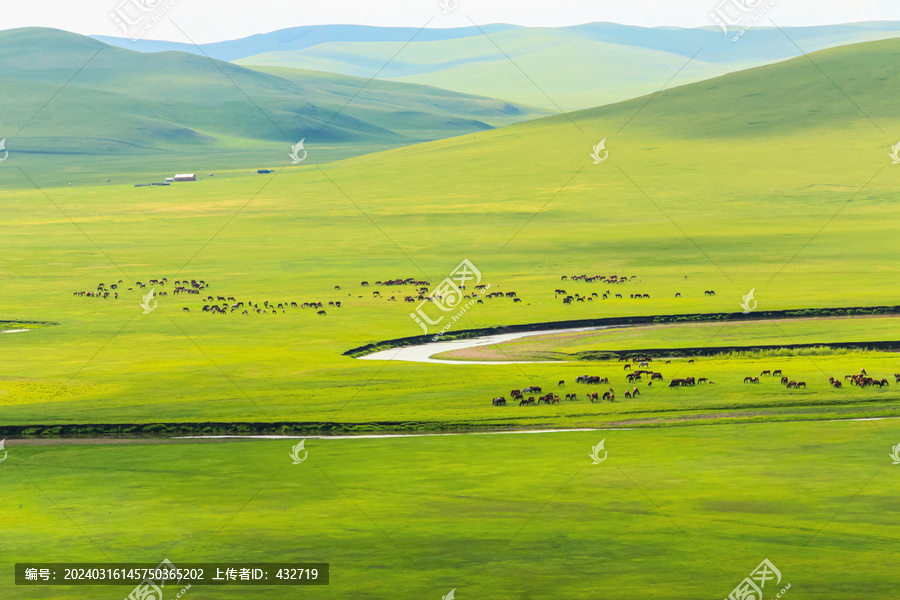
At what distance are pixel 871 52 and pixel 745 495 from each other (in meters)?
133

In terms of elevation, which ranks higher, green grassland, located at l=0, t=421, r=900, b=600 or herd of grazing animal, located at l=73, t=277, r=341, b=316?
herd of grazing animal, located at l=73, t=277, r=341, b=316

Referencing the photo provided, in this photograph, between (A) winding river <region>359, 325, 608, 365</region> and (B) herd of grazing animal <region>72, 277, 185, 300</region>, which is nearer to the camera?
(A) winding river <region>359, 325, 608, 365</region>

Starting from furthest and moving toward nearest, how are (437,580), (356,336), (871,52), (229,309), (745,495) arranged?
1. (871,52)
2. (229,309)
3. (356,336)
4. (745,495)
5. (437,580)

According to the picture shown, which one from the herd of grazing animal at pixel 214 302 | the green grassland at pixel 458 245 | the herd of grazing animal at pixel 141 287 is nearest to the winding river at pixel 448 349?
the green grassland at pixel 458 245

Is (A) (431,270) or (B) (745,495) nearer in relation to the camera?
(B) (745,495)

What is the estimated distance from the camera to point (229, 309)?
61.5m

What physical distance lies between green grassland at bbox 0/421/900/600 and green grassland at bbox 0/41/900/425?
4.60 meters

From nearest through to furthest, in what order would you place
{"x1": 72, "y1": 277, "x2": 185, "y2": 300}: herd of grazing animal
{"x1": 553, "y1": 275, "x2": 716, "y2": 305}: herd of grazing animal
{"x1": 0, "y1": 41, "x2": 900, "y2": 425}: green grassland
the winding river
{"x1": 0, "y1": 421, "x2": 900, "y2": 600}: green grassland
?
{"x1": 0, "y1": 421, "x2": 900, "y2": 600}: green grassland
{"x1": 0, "y1": 41, "x2": 900, "y2": 425}: green grassland
the winding river
{"x1": 553, "y1": 275, "x2": 716, "y2": 305}: herd of grazing animal
{"x1": 72, "y1": 277, "x2": 185, "y2": 300}: herd of grazing animal

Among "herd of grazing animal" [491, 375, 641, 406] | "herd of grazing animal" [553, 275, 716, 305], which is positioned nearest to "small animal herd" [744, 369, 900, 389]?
"herd of grazing animal" [491, 375, 641, 406]

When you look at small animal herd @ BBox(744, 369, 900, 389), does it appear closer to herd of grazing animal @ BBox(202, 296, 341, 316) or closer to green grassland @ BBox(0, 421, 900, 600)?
green grassland @ BBox(0, 421, 900, 600)

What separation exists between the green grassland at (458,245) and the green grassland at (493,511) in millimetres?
4598

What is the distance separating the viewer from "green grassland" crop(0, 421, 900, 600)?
20.7 meters

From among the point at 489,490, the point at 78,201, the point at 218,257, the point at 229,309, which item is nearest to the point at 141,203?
the point at 78,201

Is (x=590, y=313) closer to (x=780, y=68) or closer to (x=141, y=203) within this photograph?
(x=141, y=203)
